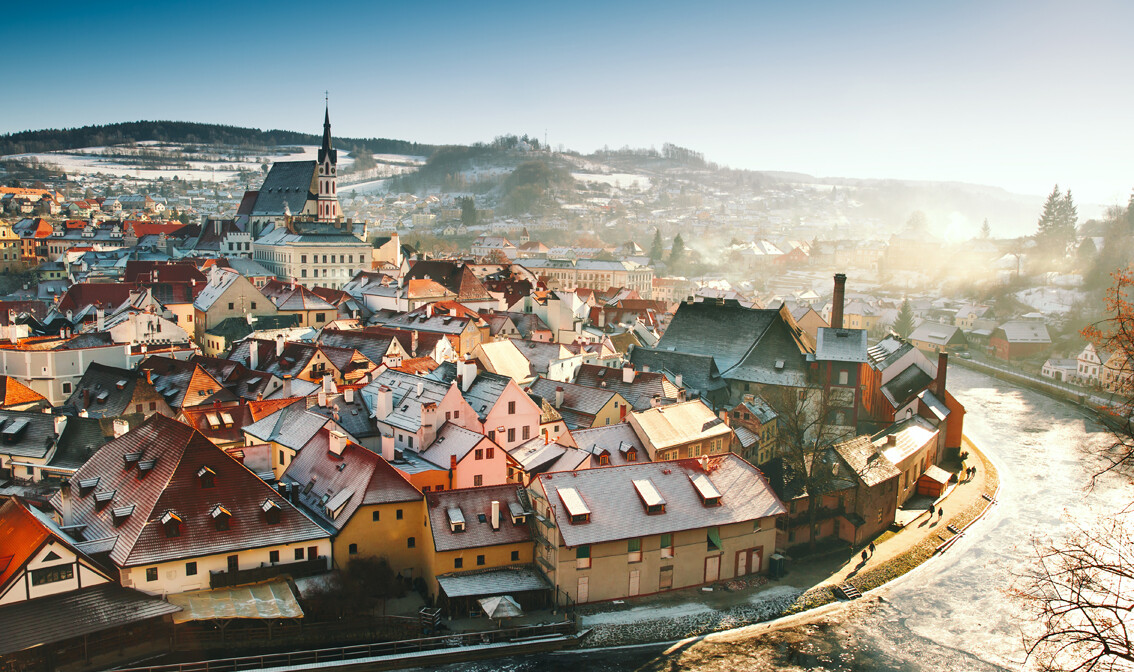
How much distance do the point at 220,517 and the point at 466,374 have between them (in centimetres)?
1391

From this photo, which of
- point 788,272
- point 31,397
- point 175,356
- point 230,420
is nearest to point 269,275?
point 175,356

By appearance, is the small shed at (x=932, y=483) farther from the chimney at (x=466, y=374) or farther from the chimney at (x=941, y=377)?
the chimney at (x=466, y=374)

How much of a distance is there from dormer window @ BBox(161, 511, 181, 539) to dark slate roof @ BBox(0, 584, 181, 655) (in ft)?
5.61

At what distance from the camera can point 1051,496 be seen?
1564 inches

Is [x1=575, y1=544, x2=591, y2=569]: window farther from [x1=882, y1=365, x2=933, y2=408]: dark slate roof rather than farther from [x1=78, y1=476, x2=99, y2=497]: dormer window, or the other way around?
[x1=882, y1=365, x2=933, y2=408]: dark slate roof

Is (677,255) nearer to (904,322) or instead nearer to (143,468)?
(904,322)

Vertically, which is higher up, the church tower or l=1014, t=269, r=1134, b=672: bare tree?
the church tower

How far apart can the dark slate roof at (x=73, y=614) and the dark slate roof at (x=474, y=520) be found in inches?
290

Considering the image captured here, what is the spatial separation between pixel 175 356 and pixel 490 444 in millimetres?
24968

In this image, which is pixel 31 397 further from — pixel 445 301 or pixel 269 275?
pixel 269 275

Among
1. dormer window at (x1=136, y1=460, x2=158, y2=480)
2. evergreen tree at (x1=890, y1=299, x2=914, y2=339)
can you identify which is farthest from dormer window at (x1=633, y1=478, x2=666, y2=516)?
evergreen tree at (x1=890, y1=299, x2=914, y2=339)

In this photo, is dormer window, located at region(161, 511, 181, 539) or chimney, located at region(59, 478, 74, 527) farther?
chimney, located at region(59, 478, 74, 527)

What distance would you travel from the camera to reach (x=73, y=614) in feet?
68.5

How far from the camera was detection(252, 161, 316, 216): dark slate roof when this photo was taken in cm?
9131
